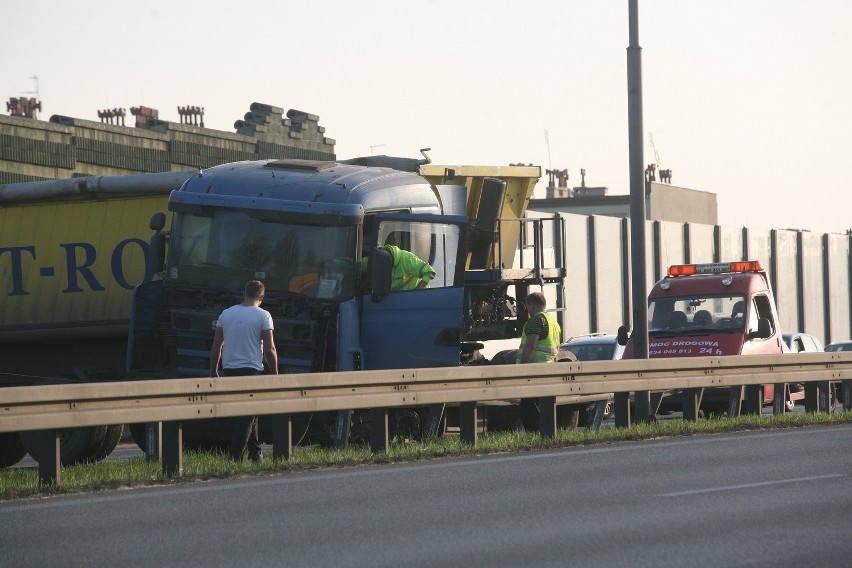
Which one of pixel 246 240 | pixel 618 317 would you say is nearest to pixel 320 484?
pixel 246 240

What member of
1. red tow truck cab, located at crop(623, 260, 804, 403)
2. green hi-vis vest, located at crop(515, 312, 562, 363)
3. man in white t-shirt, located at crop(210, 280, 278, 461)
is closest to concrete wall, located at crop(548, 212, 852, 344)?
red tow truck cab, located at crop(623, 260, 804, 403)

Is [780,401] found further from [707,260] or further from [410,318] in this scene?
[707,260]

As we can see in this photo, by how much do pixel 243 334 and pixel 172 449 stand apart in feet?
4.69

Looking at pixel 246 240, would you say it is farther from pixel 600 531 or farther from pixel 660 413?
pixel 660 413

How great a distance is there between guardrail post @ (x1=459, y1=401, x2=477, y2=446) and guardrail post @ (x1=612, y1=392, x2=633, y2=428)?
2437 mm

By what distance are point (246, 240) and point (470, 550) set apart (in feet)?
23.8

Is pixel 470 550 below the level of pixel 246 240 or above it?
below

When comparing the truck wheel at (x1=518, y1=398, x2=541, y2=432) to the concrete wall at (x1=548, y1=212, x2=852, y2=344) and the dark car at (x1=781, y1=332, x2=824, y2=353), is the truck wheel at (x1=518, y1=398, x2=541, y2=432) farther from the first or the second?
the concrete wall at (x1=548, y1=212, x2=852, y2=344)

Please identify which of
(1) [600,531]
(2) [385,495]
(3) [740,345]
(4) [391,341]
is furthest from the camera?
(3) [740,345]

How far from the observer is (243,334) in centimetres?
1275

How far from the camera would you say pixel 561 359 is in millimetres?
16750

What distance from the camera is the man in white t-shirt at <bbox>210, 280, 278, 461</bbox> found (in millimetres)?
12688

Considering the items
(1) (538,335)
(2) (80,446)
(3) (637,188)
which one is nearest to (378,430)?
(1) (538,335)

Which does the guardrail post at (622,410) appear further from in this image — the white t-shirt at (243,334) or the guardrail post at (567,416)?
the white t-shirt at (243,334)
